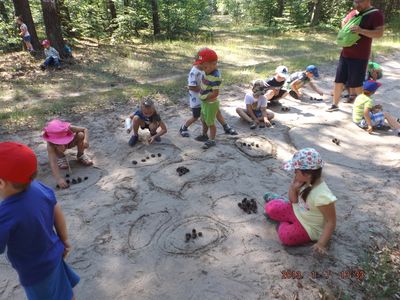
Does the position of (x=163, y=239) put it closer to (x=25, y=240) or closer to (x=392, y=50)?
(x=25, y=240)

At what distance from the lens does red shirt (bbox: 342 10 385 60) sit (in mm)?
6514

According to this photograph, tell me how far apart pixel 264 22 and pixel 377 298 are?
79.6 feet

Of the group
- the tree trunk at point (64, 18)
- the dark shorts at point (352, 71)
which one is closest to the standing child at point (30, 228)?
the dark shorts at point (352, 71)

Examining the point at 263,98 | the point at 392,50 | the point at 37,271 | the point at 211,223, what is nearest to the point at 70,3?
the point at 263,98

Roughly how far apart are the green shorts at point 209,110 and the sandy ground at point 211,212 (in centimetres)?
53

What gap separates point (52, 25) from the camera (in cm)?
1201

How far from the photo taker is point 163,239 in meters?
3.95

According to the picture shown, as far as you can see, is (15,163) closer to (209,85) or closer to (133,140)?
(209,85)

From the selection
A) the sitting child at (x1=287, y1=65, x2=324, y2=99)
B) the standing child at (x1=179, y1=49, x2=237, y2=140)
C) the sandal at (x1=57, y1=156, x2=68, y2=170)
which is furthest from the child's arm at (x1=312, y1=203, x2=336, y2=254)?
the sitting child at (x1=287, y1=65, x2=324, y2=99)

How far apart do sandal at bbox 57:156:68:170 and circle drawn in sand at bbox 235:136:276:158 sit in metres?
2.94

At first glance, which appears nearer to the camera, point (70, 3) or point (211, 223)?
point (211, 223)

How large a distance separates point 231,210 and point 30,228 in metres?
2.69

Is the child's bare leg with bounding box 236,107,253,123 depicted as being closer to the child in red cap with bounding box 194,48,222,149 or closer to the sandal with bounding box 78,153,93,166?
the child in red cap with bounding box 194,48,222,149

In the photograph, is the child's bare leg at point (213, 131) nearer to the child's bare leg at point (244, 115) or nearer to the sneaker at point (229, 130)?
the sneaker at point (229, 130)
